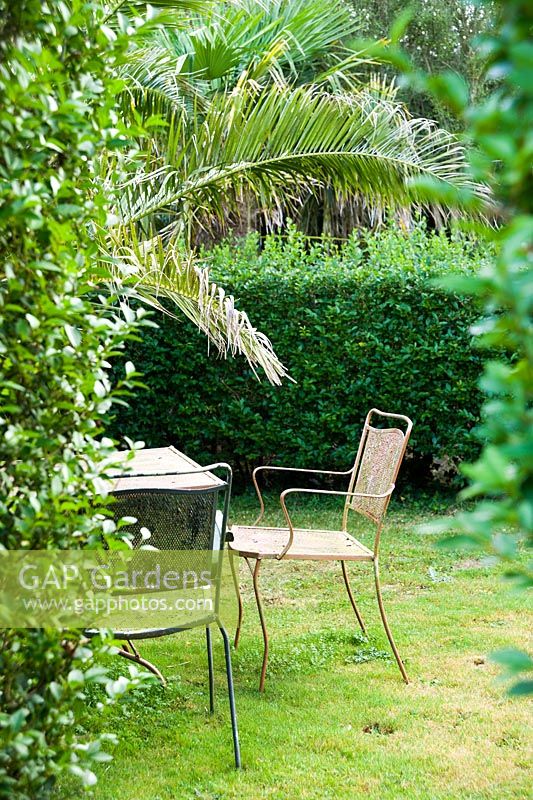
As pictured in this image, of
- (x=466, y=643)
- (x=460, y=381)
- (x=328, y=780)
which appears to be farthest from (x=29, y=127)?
(x=460, y=381)

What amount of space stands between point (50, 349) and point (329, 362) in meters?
5.49

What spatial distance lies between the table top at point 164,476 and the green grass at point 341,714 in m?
0.86

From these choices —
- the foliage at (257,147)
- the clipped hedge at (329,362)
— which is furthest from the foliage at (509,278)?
the clipped hedge at (329,362)

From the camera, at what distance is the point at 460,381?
6793 millimetres

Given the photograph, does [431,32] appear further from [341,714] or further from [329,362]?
[341,714]

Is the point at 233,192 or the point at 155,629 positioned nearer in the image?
the point at 155,629

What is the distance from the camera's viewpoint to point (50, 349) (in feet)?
5.13

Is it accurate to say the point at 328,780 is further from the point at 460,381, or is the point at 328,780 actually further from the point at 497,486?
the point at 460,381

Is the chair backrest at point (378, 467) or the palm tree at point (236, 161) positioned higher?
the palm tree at point (236, 161)

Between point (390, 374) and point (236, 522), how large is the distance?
1.76m

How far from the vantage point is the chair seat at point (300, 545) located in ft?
11.3

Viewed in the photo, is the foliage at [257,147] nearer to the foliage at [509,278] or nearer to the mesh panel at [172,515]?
the mesh panel at [172,515]

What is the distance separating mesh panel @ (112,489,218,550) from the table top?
0.45ft

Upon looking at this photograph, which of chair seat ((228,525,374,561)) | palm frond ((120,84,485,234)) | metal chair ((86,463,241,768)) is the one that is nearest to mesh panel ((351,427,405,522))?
chair seat ((228,525,374,561))
